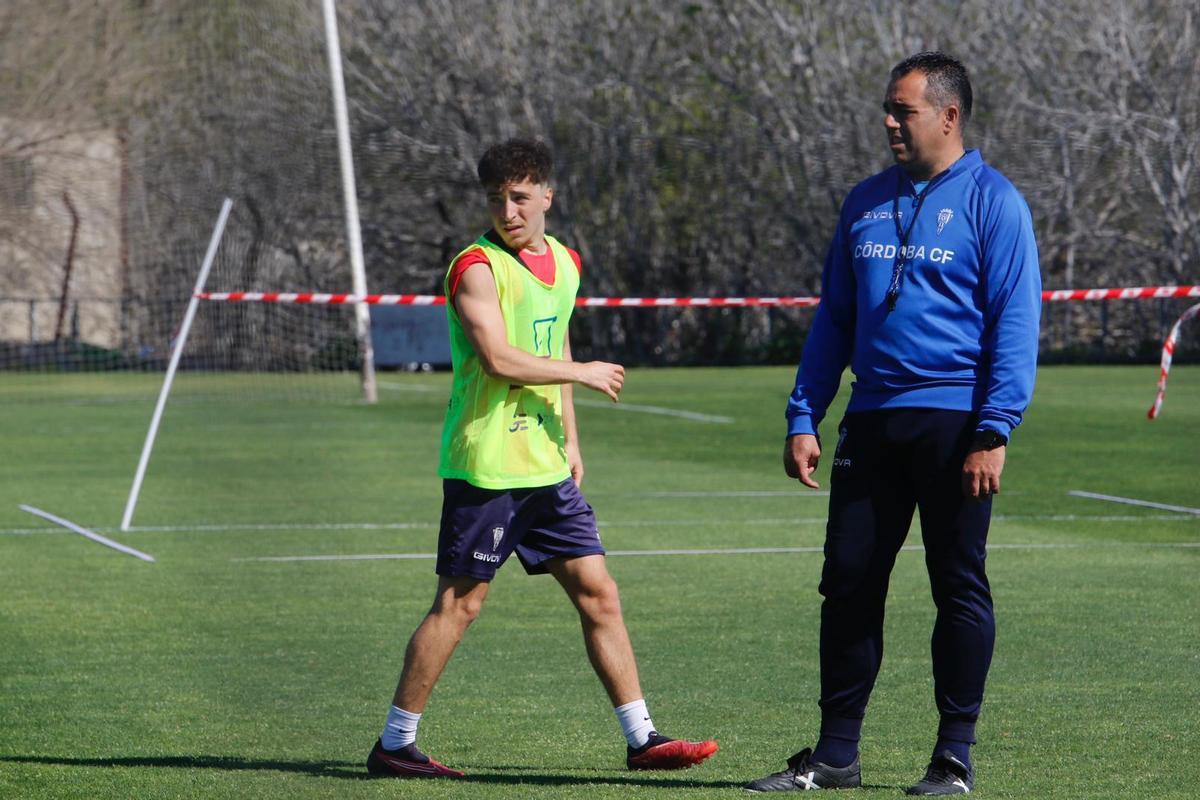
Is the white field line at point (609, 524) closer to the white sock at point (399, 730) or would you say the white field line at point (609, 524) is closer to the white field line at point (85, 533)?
the white field line at point (85, 533)

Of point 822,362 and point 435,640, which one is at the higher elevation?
point 822,362

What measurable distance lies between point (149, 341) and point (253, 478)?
615 inches

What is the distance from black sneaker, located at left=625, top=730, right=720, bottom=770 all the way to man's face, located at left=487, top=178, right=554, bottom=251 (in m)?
1.49

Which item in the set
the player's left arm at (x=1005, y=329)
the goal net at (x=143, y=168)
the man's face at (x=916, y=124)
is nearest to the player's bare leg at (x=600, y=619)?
the player's left arm at (x=1005, y=329)

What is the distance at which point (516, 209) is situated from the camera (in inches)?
222

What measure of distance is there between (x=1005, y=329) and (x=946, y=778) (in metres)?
1.20

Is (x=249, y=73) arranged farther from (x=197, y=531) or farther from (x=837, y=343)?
(x=837, y=343)

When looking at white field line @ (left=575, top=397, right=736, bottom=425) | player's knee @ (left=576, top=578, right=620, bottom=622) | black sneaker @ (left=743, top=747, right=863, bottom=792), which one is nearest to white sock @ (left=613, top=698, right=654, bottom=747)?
player's knee @ (left=576, top=578, right=620, bottom=622)

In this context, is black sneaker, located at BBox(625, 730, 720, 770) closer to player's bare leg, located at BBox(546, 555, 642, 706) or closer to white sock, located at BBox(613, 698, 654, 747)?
white sock, located at BBox(613, 698, 654, 747)

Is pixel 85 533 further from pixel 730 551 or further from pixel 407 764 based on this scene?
pixel 407 764

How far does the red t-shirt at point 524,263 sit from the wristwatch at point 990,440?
1.32m

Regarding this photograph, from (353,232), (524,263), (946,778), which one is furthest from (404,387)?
(946,778)

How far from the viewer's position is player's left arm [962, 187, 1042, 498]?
5.05m

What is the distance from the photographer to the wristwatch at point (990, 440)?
Answer: 5.02 m
